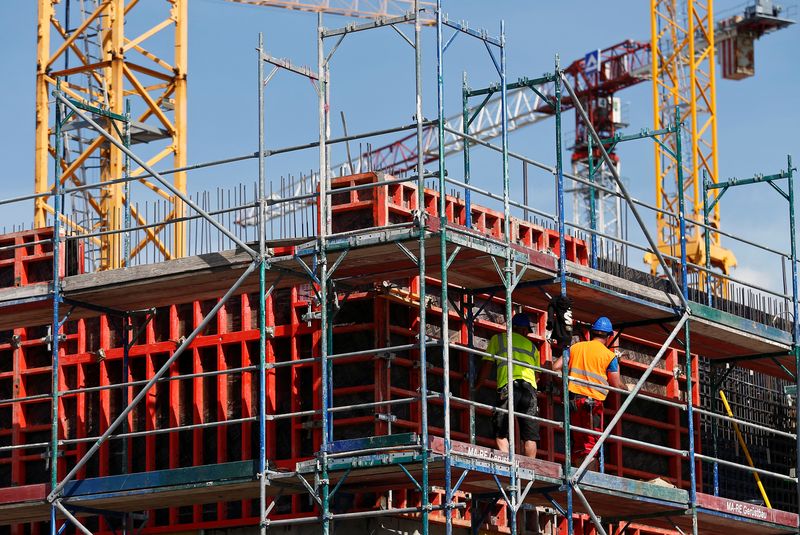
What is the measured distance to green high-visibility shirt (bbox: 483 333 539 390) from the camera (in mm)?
22109

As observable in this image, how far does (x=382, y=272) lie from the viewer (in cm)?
2273

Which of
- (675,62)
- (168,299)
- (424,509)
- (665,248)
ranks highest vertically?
(675,62)

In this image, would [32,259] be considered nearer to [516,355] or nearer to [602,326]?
[516,355]

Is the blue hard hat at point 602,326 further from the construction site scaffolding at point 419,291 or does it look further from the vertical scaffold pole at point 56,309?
the vertical scaffold pole at point 56,309

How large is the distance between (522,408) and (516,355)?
2.20 ft

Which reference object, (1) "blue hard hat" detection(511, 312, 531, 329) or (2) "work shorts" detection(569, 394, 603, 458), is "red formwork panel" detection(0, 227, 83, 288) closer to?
(1) "blue hard hat" detection(511, 312, 531, 329)

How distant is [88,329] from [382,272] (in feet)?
18.7

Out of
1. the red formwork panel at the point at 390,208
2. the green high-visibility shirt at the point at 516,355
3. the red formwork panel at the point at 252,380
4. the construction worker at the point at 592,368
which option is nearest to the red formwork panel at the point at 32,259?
the red formwork panel at the point at 252,380

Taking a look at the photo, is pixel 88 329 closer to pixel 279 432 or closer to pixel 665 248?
pixel 279 432

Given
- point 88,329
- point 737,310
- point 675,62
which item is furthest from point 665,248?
point 88,329

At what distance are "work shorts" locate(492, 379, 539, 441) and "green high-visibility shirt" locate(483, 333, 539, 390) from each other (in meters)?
0.09

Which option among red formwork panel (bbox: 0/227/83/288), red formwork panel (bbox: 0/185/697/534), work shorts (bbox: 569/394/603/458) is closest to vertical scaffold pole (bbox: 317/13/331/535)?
red formwork panel (bbox: 0/185/697/534)

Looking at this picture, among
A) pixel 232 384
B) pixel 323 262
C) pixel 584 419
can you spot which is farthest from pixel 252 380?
pixel 584 419

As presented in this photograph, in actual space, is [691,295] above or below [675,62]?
below
